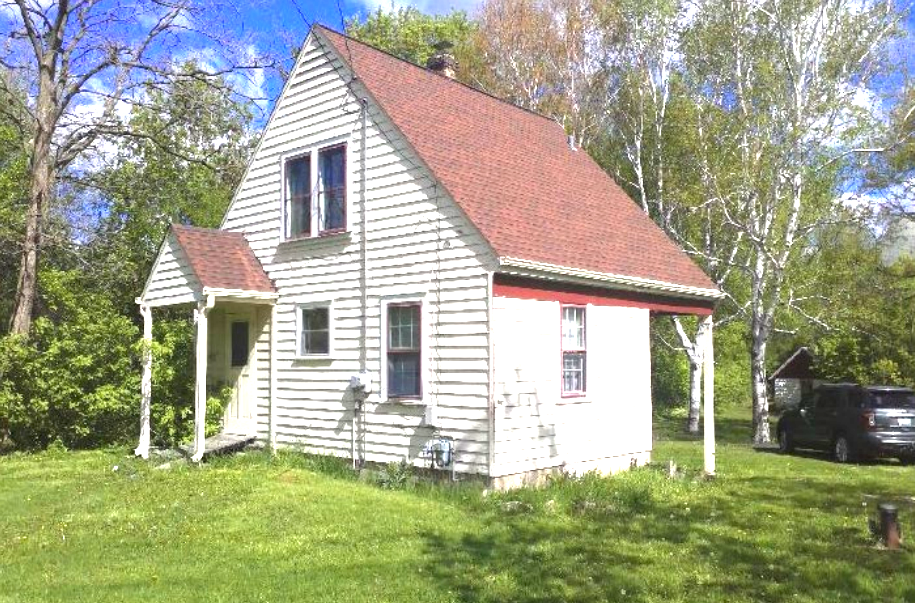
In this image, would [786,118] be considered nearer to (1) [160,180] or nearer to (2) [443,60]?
(2) [443,60]

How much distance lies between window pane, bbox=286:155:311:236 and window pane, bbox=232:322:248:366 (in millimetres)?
2059

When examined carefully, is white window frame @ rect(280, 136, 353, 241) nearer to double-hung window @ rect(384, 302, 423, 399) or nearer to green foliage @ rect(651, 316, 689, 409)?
double-hung window @ rect(384, 302, 423, 399)

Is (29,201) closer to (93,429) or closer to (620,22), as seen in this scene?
(93,429)

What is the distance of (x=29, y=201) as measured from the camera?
18.9 m

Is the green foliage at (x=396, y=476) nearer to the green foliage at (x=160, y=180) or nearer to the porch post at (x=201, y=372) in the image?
the porch post at (x=201, y=372)

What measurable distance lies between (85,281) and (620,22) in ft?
67.7

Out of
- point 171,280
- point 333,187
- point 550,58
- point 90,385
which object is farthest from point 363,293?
point 550,58

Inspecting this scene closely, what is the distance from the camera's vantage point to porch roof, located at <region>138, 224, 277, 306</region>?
1410 cm

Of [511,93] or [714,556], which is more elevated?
[511,93]

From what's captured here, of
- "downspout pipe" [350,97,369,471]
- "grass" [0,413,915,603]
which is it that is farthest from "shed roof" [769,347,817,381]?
"downspout pipe" [350,97,369,471]

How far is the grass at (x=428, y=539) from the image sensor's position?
7105mm

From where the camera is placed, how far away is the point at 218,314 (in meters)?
16.0

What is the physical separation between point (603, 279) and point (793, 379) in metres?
42.0

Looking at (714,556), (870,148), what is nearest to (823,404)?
(870,148)
